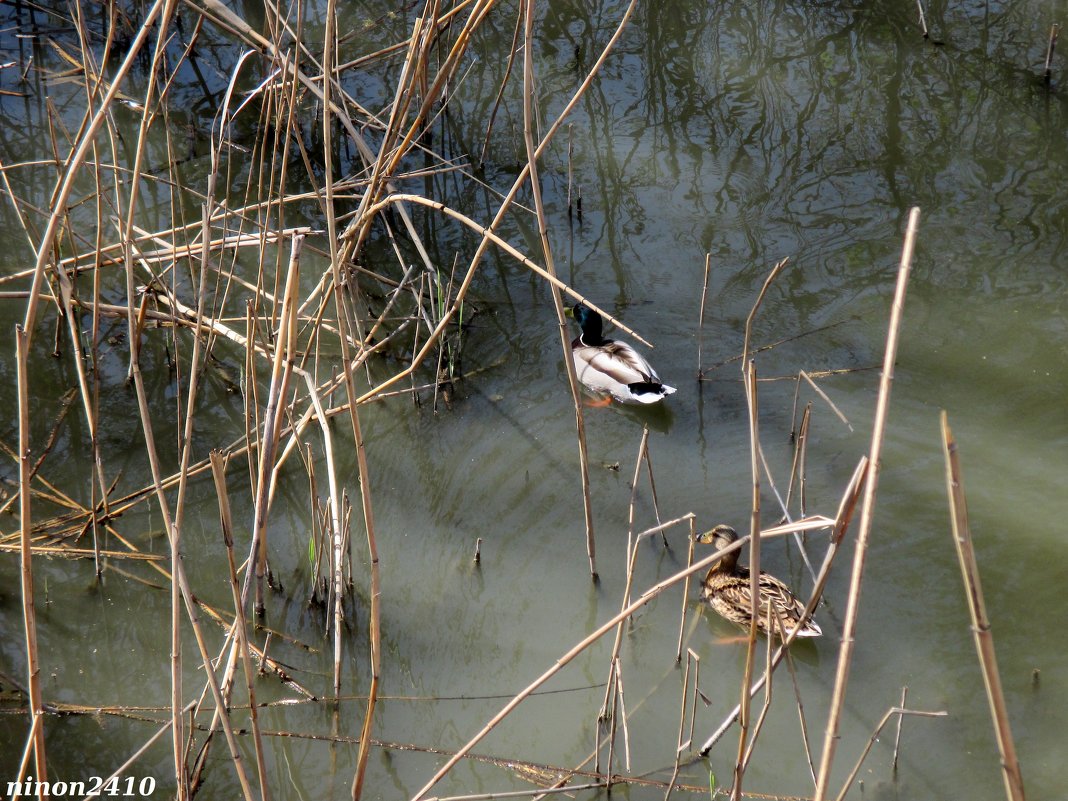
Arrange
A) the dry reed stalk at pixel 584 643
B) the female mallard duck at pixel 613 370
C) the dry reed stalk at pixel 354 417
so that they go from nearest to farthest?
1. the dry reed stalk at pixel 584 643
2. the dry reed stalk at pixel 354 417
3. the female mallard duck at pixel 613 370

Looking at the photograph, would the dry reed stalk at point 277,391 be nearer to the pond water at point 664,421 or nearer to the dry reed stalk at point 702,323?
the pond water at point 664,421

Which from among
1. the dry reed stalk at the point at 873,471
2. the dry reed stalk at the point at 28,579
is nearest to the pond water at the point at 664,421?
the dry reed stalk at the point at 28,579

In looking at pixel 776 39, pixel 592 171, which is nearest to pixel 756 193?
pixel 592 171

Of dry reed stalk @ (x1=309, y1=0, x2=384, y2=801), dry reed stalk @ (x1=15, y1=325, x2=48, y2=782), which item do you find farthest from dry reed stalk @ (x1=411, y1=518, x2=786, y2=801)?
dry reed stalk @ (x1=15, y1=325, x2=48, y2=782)

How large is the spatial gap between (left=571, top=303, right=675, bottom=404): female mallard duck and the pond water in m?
0.16

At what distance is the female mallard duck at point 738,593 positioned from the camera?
146 inches

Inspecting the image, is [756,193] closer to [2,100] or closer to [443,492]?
[443,492]

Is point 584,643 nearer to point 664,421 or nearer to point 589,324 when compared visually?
point 664,421

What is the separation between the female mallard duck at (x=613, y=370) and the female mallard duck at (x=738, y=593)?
0.89 m

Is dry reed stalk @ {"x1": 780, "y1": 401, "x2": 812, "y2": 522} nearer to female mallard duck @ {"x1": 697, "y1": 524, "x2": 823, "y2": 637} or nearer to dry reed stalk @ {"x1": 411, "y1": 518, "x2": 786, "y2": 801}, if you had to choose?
female mallard duck @ {"x1": 697, "y1": 524, "x2": 823, "y2": 637}

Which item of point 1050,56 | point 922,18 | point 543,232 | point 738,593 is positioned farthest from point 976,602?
point 922,18

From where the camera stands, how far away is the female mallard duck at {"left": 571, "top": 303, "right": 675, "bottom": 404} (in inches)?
192

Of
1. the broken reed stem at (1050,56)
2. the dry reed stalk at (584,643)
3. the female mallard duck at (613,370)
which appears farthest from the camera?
the broken reed stem at (1050,56)

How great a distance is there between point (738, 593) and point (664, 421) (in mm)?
1134
